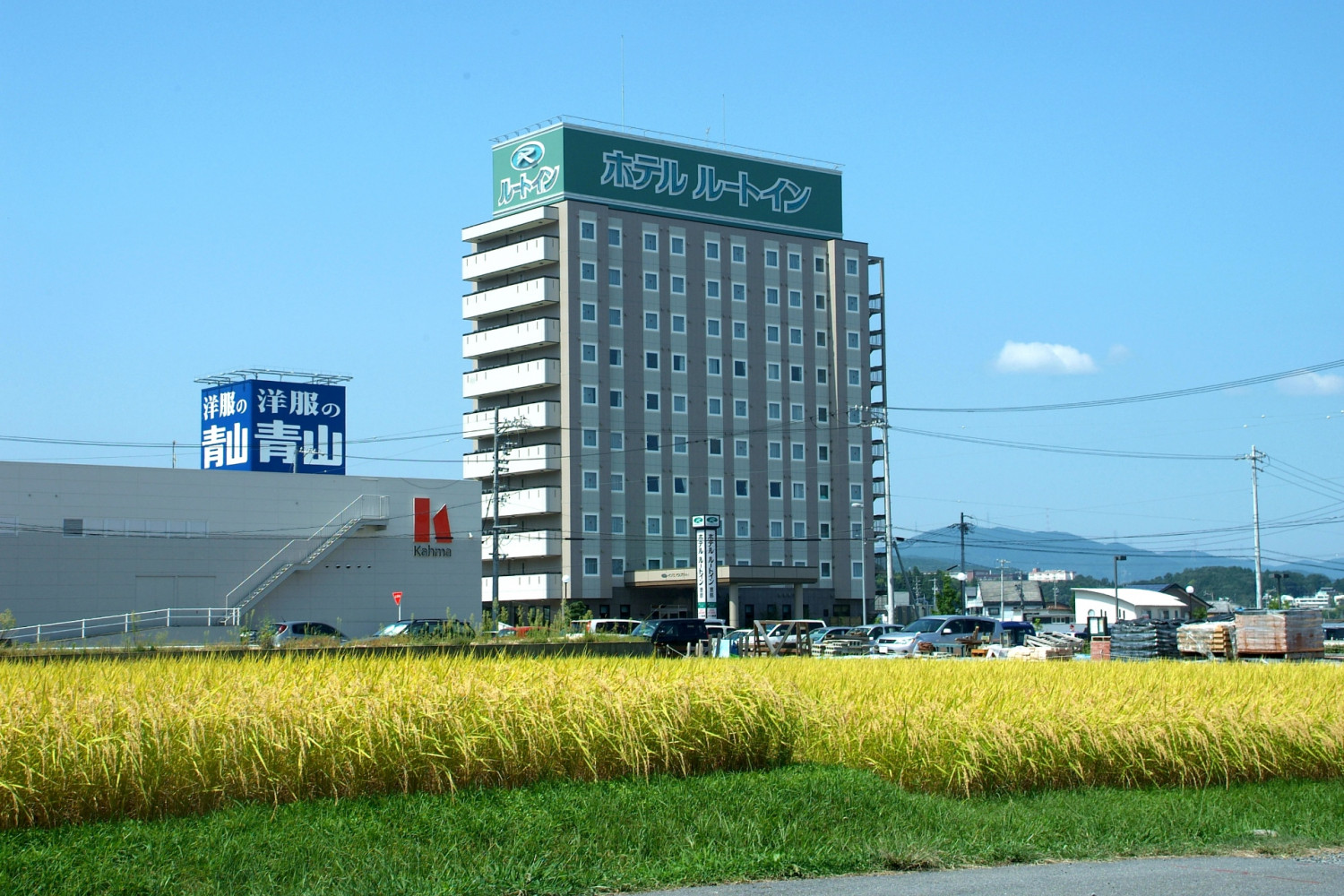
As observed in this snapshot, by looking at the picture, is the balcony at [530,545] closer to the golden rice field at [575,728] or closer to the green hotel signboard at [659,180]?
the green hotel signboard at [659,180]

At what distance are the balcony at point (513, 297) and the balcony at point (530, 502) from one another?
11.3m

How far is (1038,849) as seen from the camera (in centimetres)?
1075

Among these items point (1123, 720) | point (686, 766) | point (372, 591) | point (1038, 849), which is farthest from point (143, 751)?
point (372, 591)

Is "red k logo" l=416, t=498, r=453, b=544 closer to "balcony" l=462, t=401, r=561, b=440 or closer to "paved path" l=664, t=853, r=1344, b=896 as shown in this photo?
"balcony" l=462, t=401, r=561, b=440

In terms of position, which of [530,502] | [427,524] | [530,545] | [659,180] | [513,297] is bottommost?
[530,545]

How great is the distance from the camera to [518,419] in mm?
81750

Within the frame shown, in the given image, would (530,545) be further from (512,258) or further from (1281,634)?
(1281,634)

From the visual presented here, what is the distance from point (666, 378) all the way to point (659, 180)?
12613 millimetres

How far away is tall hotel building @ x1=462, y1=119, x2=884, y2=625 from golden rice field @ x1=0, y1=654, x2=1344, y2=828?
62821 mm

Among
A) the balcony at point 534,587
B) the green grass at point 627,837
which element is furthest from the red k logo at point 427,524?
the green grass at point 627,837

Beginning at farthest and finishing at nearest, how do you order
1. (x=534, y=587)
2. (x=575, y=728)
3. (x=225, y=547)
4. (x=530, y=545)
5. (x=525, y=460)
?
(x=525, y=460) < (x=530, y=545) < (x=534, y=587) < (x=225, y=547) < (x=575, y=728)

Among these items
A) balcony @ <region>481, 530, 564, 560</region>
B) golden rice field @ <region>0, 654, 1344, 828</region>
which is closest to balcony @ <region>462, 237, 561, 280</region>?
balcony @ <region>481, 530, 564, 560</region>

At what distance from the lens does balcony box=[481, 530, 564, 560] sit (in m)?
81.2

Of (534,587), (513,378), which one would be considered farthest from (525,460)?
(534,587)
